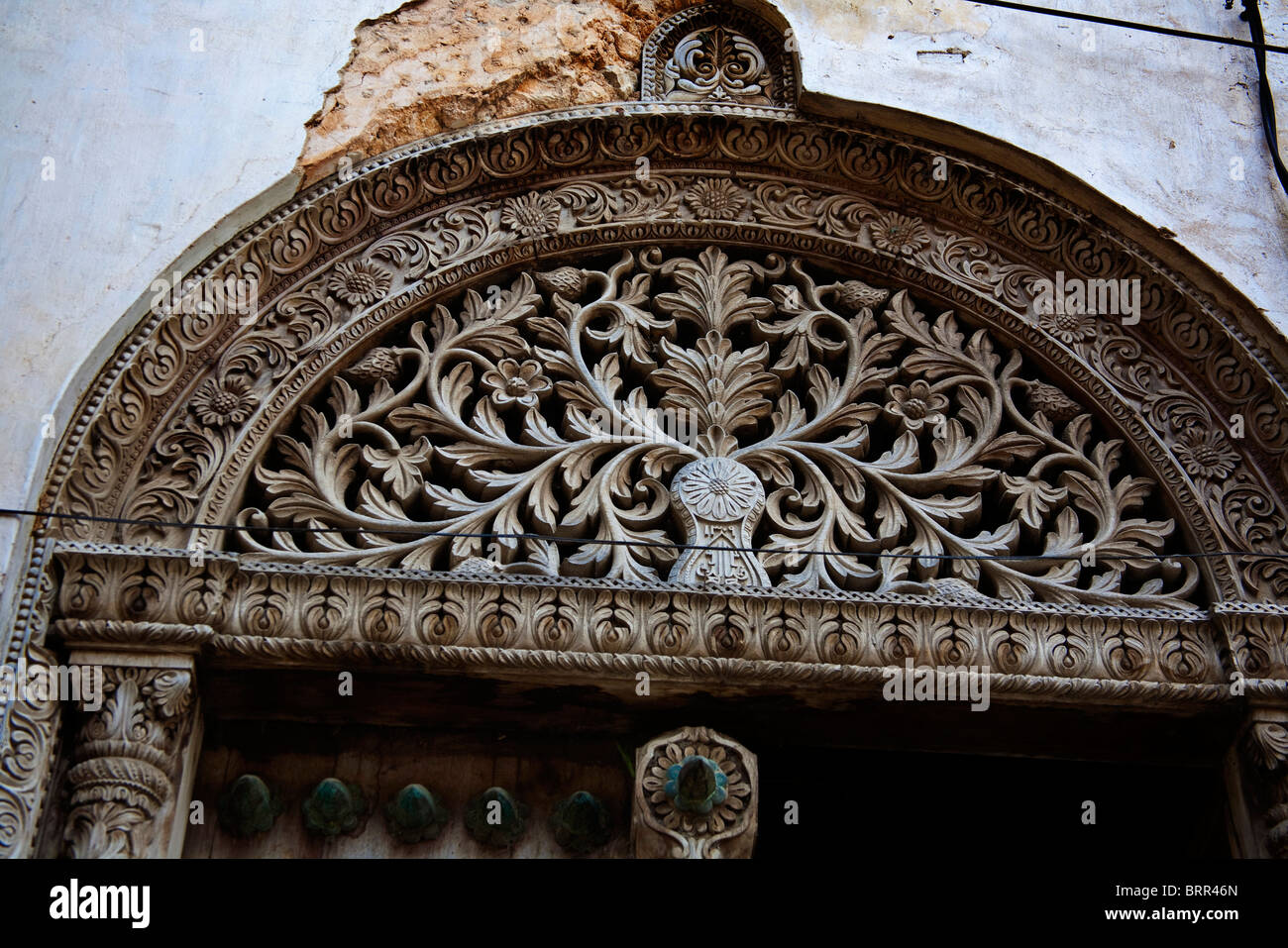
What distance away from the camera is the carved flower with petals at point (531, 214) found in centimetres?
503

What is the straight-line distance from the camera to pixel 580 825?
4.20 metres

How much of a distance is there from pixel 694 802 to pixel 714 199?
2083 millimetres

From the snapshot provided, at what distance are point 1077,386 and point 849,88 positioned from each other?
1.22 meters

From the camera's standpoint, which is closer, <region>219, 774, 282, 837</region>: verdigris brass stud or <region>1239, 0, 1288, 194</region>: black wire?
<region>219, 774, 282, 837</region>: verdigris brass stud

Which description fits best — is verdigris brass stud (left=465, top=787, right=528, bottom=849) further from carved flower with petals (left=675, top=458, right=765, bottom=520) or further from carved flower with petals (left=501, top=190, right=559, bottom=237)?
carved flower with petals (left=501, top=190, right=559, bottom=237)

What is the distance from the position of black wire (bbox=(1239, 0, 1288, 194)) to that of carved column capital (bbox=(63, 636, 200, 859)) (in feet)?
12.1

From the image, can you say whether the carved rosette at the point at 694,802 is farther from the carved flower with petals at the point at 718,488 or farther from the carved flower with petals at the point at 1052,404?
→ the carved flower with petals at the point at 1052,404

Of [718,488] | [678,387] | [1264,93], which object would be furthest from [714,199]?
[1264,93]

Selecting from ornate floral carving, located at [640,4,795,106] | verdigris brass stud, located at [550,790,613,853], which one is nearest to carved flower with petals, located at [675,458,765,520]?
verdigris brass stud, located at [550,790,613,853]

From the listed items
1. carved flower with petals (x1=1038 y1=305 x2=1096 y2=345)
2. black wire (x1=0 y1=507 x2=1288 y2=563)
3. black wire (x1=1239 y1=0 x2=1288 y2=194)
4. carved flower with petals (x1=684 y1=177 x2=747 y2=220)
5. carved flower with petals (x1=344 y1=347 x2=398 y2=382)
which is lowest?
black wire (x1=0 y1=507 x2=1288 y2=563)

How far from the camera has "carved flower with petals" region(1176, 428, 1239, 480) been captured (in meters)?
4.73

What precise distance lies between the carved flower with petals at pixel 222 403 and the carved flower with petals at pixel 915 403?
1883mm

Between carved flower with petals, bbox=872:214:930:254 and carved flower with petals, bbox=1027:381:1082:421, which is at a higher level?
carved flower with petals, bbox=872:214:930:254

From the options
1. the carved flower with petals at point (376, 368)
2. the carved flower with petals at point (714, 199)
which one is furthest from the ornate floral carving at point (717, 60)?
the carved flower with petals at point (376, 368)
